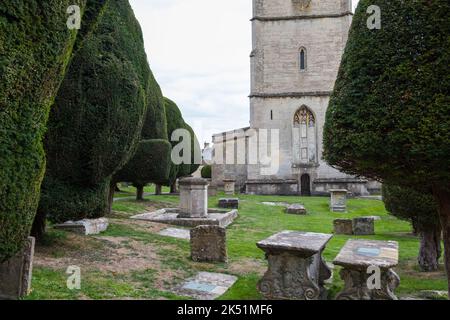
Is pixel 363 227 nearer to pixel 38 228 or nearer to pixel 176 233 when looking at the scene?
pixel 176 233

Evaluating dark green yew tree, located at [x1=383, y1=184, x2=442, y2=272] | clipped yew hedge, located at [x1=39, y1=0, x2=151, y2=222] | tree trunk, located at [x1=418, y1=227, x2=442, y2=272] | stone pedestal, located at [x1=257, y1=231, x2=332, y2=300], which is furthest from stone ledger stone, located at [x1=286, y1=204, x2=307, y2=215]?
stone pedestal, located at [x1=257, y1=231, x2=332, y2=300]

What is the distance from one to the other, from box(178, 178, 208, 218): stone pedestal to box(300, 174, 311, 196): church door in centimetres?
1918

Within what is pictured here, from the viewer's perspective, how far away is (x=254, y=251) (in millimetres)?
9820

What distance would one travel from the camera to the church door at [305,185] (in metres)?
31.5

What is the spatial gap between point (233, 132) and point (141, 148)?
1799 cm

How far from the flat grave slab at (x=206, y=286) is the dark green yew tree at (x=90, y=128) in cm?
253

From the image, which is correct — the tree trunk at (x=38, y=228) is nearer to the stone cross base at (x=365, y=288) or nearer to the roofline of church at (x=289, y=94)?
→ the stone cross base at (x=365, y=288)

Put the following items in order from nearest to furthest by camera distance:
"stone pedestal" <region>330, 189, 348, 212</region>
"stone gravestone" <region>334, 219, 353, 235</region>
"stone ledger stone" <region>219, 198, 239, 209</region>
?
1. "stone gravestone" <region>334, 219, 353, 235</region>
2. "stone ledger stone" <region>219, 198, 239, 209</region>
3. "stone pedestal" <region>330, 189, 348, 212</region>

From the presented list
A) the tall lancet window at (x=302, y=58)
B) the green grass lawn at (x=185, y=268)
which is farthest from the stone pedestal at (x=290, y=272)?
the tall lancet window at (x=302, y=58)

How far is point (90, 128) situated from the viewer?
297 inches

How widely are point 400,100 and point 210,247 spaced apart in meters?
5.25

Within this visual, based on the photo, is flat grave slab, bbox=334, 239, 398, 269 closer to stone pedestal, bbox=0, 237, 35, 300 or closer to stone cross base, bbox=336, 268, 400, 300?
stone cross base, bbox=336, 268, 400, 300

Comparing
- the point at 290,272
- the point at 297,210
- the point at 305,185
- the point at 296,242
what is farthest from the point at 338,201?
the point at 290,272

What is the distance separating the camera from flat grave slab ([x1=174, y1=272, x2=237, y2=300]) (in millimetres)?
6114
